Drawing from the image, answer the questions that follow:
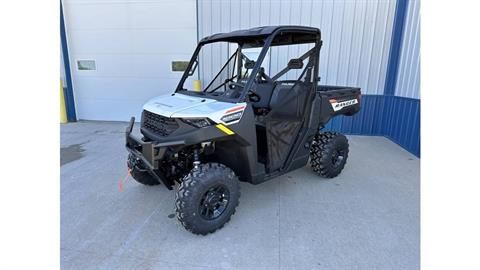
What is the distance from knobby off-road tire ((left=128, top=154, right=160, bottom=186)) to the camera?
292cm

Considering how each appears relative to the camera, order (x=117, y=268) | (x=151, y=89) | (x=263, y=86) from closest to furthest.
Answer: (x=117, y=268)
(x=263, y=86)
(x=151, y=89)

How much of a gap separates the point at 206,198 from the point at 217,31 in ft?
15.8

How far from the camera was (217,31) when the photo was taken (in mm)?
5934

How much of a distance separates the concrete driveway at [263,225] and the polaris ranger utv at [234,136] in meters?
0.25

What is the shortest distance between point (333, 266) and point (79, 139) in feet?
18.3

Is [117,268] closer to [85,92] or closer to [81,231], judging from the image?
[81,231]

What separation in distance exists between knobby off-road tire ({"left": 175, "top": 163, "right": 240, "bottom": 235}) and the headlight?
0.38 m

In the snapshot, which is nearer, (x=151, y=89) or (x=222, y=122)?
(x=222, y=122)

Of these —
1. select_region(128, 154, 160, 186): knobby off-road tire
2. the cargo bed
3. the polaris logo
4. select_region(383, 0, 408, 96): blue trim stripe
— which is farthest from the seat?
select_region(383, 0, 408, 96): blue trim stripe

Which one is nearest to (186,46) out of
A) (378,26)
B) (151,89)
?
(151,89)

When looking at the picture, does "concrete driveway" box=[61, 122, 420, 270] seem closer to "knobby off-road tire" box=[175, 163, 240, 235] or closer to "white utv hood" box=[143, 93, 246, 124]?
"knobby off-road tire" box=[175, 163, 240, 235]

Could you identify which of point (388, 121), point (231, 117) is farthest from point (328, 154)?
point (388, 121)

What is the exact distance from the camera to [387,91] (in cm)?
559

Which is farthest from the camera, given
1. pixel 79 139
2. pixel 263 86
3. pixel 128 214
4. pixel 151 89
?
pixel 151 89
